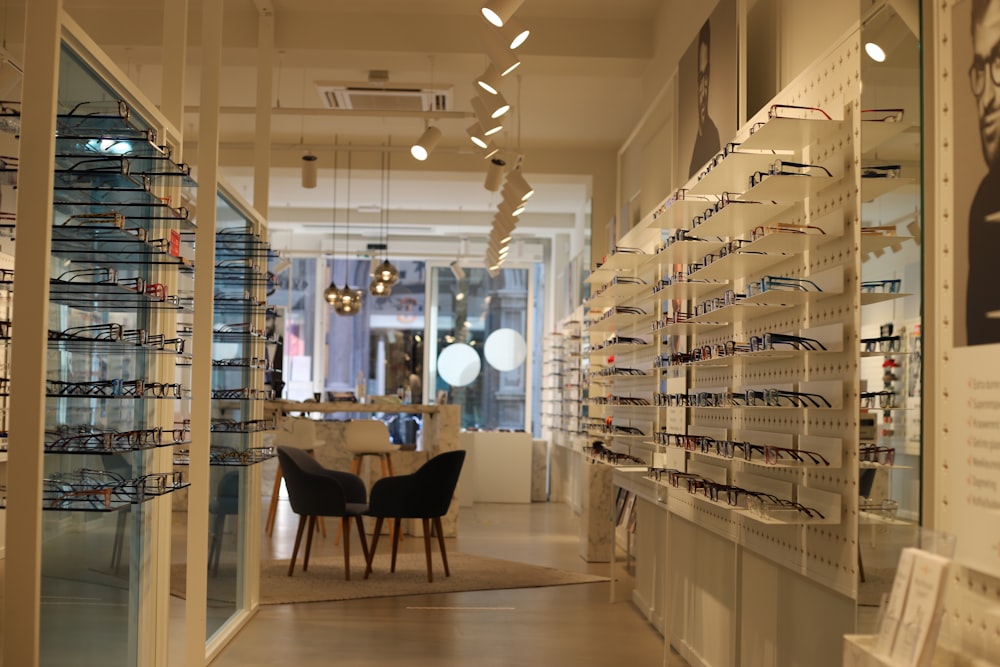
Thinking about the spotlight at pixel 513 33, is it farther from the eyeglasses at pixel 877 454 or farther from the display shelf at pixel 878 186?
the eyeglasses at pixel 877 454

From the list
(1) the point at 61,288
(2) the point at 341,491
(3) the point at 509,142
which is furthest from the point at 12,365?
(3) the point at 509,142

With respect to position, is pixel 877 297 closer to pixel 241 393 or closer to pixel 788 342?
pixel 788 342

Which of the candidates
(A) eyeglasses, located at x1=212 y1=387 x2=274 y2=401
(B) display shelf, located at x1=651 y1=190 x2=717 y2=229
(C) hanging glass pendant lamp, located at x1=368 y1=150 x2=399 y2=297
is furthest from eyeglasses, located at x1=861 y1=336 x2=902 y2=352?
(C) hanging glass pendant lamp, located at x1=368 y1=150 x2=399 y2=297

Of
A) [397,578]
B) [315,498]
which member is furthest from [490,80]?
[397,578]

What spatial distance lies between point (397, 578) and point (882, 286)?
5376 mm

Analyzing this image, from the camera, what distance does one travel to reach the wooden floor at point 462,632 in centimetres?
519

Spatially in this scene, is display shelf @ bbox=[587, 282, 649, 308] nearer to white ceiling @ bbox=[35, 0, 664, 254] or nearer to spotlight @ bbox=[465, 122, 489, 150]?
spotlight @ bbox=[465, 122, 489, 150]

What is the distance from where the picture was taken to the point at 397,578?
754 cm

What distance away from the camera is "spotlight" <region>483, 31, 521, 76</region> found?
4.66 meters

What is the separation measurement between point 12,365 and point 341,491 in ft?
16.2

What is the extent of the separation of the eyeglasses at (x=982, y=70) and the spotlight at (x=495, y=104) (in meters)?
3.12

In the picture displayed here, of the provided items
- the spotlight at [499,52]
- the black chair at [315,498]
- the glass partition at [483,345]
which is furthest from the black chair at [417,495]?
the glass partition at [483,345]

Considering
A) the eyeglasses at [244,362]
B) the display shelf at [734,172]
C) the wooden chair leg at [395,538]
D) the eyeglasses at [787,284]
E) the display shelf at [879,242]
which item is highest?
the display shelf at [734,172]

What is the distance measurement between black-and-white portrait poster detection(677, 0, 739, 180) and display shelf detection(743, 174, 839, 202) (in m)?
1.03
